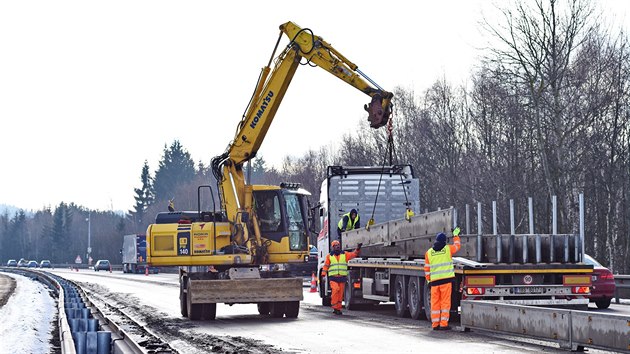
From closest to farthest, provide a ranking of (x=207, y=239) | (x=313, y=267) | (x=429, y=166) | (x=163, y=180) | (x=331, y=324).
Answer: (x=331, y=324) < (x=207, y=239) < (x=313, y=267) < (x=429, y=166) < (x=163, y=180)

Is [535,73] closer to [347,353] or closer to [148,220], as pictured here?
[347,353]

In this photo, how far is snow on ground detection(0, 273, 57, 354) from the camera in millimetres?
19836

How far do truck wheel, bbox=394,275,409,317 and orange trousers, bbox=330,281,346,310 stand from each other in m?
1.97

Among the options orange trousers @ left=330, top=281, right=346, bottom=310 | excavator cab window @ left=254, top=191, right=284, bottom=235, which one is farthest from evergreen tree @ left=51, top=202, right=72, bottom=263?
excavator cab window @ left=254, top=191, right=284, bottom=235

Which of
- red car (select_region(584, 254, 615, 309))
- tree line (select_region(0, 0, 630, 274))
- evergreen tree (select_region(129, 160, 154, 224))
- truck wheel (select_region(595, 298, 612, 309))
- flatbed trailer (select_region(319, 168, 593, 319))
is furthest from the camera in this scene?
evergreen tree (select_region(129, 160, 154, 224))

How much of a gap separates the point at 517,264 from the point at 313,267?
112ft

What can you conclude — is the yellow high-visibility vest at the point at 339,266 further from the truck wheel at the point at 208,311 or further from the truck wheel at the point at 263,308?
the truck wheel at the point at 208,311

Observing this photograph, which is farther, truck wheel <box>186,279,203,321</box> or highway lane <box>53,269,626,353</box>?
truck wheel <box>186,279,203,321</box>

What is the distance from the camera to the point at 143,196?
18650 centimetres

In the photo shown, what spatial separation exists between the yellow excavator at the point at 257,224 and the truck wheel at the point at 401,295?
6.66 ft

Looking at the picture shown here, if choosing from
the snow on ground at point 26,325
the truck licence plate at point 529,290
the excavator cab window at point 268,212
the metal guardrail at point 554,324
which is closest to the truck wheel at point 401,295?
the excavator cab window at point 268,212

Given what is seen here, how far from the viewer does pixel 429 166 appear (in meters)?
73.1

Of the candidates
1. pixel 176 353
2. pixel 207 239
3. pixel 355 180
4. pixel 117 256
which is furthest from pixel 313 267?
pixel 117 256

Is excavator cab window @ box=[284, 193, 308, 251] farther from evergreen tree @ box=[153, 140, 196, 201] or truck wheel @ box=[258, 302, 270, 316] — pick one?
evergreen tree @ box=[153, 140, 196, 201]
